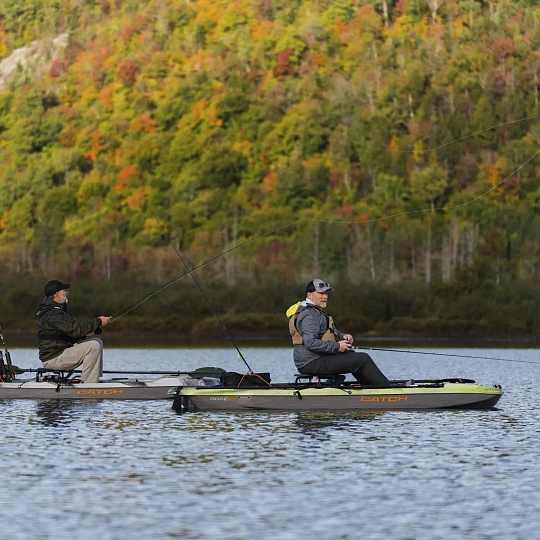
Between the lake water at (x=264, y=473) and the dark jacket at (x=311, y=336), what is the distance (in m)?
0.90

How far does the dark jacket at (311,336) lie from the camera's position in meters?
21.4

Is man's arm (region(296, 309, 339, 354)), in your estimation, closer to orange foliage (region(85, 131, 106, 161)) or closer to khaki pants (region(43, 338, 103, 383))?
khaki pants (region(43, 338, 103, 383))

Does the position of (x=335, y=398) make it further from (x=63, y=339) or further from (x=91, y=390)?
(x=63, y=339)

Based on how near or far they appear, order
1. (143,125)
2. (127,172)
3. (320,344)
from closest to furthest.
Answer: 1. (320,344)
2. (127,172)
3. (143,125)

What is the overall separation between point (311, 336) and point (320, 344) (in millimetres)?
186

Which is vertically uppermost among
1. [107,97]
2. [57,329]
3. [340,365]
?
[107,97]

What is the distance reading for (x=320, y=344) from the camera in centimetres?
2139

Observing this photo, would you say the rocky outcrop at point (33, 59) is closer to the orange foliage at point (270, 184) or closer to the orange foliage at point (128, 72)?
the orange foliage at point (128, 72)

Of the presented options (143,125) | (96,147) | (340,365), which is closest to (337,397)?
(340,365)

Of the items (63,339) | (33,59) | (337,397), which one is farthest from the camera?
(33,59)

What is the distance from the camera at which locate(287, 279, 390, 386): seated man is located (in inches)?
845

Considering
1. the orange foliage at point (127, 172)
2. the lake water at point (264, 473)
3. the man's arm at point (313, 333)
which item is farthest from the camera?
the orange foliage at point (127, 172)

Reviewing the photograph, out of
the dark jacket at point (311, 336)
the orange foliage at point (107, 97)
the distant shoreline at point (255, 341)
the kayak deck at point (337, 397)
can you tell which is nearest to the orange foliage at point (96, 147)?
the orange foliage at point (107, 97)

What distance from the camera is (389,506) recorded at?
14.0 meters
